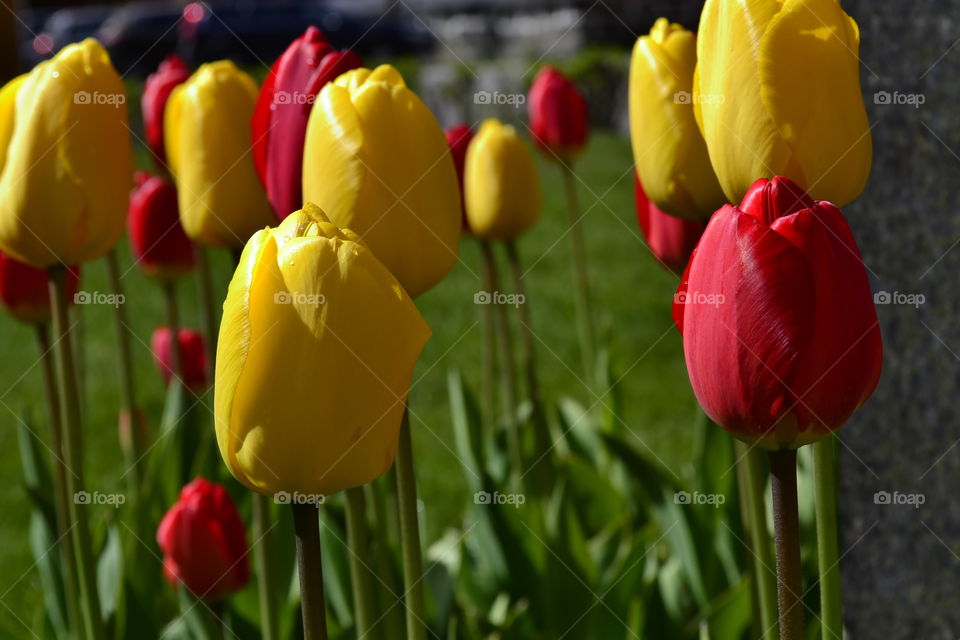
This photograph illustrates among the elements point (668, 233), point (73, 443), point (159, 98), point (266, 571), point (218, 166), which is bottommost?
point (266, 571)

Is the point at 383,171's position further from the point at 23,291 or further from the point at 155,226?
the point at 155,226

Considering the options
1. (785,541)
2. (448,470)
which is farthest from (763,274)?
(448,470)

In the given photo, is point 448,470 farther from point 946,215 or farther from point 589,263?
point 589,263

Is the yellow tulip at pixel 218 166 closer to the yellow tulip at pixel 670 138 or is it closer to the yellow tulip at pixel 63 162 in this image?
the yellow tulip at pixel 63 162

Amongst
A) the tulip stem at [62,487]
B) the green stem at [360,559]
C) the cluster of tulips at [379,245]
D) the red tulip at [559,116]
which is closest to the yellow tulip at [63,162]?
the cluster of tulips at [379,245]

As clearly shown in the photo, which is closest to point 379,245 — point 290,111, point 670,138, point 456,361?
point 290,111

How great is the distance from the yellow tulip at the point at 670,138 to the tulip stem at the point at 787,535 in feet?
1.31

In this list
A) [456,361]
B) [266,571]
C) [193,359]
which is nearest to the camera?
[266,571]

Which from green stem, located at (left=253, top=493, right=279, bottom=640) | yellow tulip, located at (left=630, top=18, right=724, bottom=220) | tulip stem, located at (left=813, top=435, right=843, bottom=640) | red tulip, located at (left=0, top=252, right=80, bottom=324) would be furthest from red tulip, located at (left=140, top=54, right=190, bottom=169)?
tulip stem, located at (left=813, top=435, right=843, bottom=640)

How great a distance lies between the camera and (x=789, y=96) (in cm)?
102

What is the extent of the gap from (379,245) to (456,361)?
11.0 ft

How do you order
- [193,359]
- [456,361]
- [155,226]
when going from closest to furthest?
[155,226], [193,359], [456,361]

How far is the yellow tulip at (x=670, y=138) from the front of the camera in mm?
1199

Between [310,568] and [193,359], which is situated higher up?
[193,359]
